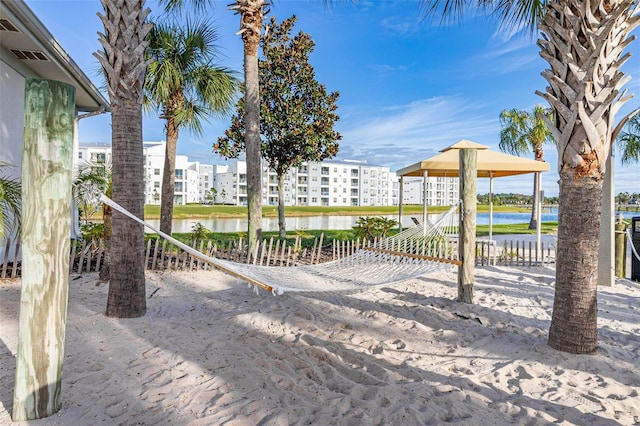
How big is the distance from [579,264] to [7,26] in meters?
6.53

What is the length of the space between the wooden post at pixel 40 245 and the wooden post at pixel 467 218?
342cm

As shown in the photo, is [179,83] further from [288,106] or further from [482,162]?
[482,162]

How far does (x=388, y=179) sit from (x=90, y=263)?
6980cm

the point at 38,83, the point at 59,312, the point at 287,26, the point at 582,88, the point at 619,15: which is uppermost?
the point at 287,26

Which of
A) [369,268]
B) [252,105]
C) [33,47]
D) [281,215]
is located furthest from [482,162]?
[33,47]

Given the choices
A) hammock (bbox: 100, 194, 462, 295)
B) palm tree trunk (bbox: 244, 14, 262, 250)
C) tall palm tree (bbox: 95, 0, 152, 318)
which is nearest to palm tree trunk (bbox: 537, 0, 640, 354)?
hammock (bbox: 100, 194, 462, 295)

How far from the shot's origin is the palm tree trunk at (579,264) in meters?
2.76

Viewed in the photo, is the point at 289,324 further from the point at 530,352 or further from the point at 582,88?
the point at 582,88

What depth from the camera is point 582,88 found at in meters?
2.74

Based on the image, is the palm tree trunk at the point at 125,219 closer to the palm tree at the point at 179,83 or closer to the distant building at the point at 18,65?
the distant building at the point at 18,65

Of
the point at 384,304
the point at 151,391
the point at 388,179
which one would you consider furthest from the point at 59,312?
the point at 388,179

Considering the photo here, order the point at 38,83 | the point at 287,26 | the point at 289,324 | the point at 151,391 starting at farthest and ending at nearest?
1. the point at 287,26
2. the point at 289,324
3. the point at 151,391
4. the point at 38,83

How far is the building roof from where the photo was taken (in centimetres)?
455

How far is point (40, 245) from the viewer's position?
191 centimetres
